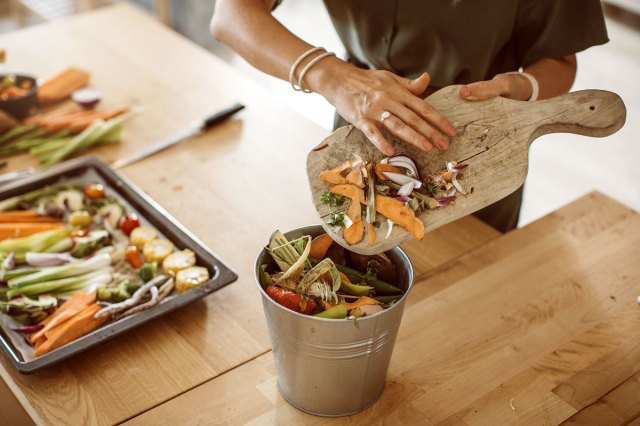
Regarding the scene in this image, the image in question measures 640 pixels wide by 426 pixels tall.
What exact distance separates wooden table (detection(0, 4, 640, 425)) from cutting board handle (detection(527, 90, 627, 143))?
409 millimetres

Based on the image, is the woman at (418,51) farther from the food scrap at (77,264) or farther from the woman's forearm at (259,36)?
the food scrap at (77,264)

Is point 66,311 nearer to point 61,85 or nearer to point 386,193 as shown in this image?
point 386,193

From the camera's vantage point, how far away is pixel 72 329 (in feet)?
4.71

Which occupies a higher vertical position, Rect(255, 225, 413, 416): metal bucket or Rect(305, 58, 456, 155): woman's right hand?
Rect(305, 58, 456, 155): woman's right hand

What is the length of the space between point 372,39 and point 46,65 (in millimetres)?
1286

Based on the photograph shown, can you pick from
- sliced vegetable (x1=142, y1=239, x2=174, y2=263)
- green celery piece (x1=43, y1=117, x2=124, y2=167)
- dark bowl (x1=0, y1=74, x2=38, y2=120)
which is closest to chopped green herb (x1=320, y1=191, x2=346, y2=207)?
sliced vegetable (x1=142, y1=239, x2=174, y2=263)

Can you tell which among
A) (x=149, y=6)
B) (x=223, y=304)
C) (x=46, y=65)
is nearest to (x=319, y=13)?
(x=149, y=6)

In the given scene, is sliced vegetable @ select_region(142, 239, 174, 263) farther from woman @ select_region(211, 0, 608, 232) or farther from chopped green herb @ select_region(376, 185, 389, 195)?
chopped green herb @ select_region(376, 185, 389, 195)

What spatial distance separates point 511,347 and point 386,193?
16.4 inches

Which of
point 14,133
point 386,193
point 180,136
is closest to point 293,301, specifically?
point 386,193

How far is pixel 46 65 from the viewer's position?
2.53m

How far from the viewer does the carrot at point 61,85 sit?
2.33 meters

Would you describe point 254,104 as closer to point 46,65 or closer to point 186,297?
point 46,65

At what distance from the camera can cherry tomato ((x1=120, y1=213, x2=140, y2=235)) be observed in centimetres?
175
